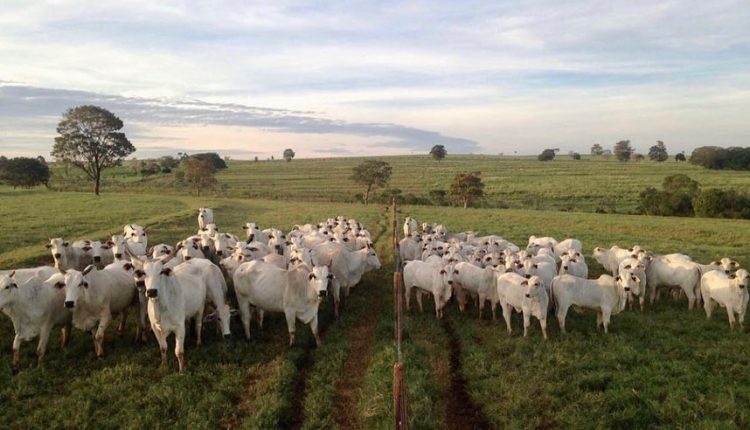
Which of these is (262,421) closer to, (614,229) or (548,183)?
(614,229)

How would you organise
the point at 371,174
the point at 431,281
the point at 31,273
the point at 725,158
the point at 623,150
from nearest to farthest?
the point at 31,273 < the point at 431,281 < the point at 371,174 < the point at 725,158 < the point at 623,150

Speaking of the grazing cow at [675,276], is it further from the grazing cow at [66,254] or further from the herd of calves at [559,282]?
the grazing cow at [66,254]

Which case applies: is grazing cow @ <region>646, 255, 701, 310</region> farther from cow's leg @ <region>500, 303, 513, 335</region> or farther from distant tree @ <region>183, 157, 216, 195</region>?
distant tree @ <region>183, 157, 216, 195</region>

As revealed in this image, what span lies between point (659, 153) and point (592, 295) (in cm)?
13887

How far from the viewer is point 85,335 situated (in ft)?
38.3

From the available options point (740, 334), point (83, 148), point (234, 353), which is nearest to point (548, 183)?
point (83, 148)

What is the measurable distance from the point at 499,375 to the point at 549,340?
2.39m

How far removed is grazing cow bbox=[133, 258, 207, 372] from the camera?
1016 centimetres

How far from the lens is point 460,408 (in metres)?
9.14

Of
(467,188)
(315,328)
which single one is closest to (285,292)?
(315,328)

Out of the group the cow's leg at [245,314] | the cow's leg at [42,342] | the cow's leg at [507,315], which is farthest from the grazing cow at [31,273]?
the cow's leg at [507,315]

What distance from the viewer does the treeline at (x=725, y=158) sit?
85.4 metres

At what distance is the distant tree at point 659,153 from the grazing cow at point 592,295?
136 meters

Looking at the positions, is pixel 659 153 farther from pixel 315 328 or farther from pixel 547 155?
pixel 315 328
